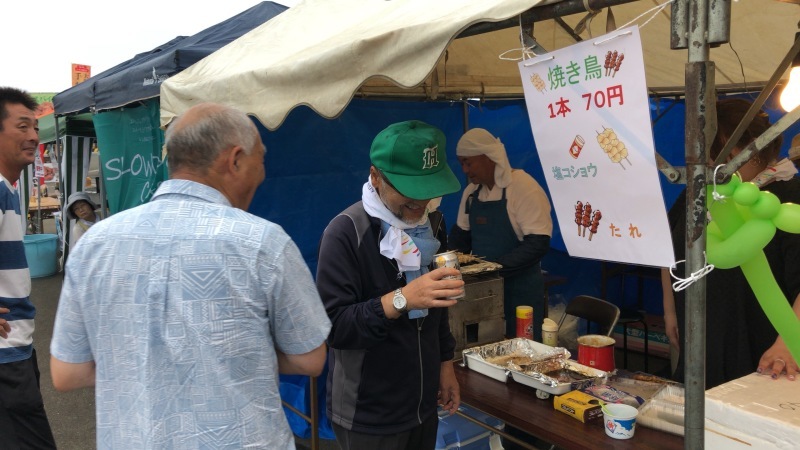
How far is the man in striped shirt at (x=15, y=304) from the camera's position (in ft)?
8.55

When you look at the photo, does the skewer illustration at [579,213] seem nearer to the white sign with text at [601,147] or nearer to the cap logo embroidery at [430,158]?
the white sign with text at [601,147]

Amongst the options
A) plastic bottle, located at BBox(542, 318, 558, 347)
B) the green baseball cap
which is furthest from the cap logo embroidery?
plastic bottle, located at BBox(542, 318, 558, 347)

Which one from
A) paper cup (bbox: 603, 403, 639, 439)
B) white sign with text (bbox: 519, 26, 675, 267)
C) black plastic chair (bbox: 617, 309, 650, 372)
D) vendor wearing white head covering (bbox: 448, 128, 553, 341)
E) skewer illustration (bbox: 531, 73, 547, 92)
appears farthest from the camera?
black plastic chair (bbox: 617, 309, 650, 372)

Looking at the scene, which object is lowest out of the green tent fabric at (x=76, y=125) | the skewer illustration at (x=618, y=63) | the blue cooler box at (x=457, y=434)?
the blue cooler box at (x=457, y=434)

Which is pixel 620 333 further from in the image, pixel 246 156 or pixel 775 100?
pixel 246 156

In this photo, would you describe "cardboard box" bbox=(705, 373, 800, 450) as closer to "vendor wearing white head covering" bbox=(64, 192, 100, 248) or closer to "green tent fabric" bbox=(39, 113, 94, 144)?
"vendor wearing white head covering" bbox=(64, 192, 100, 248)

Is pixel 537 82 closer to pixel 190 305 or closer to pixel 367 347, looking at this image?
pixel 367 347

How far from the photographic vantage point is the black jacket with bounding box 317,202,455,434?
1876 mm

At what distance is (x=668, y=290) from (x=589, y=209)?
1526mm

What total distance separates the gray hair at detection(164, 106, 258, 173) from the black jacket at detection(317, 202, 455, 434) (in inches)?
25.5

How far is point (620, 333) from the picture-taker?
5707 millimetres

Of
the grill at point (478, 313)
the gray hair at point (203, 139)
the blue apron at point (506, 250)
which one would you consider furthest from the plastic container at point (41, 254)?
the gray hair at point (203, 139)

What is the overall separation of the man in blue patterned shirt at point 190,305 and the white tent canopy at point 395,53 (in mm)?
841

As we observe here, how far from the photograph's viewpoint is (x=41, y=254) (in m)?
9.59
